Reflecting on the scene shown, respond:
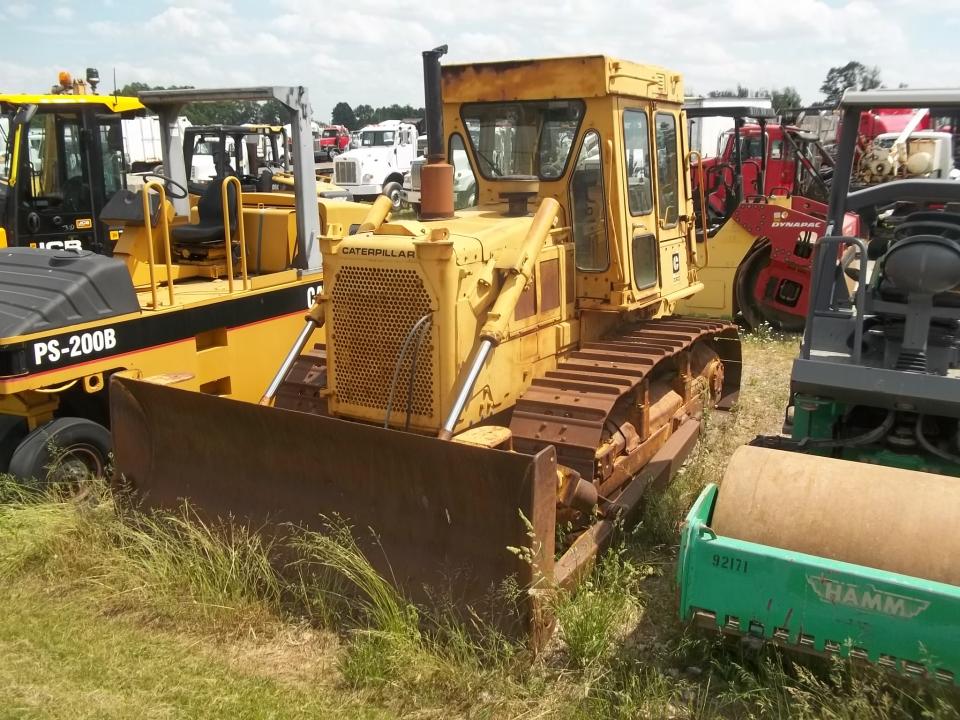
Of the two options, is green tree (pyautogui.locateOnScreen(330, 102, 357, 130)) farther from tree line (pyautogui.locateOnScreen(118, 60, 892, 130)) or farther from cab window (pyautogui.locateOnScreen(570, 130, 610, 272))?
cab window (pyautogui.locateOnScreen(570, 130, 610, 272))

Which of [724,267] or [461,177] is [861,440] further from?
[724,267]

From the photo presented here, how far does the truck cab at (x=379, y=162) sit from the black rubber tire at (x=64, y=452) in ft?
64.2

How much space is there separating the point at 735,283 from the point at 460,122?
18.9 ft

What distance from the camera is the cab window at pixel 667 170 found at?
248 inches

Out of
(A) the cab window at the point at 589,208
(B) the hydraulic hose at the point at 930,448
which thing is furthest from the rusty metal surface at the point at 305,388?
(B) the hydraulic hose at the point at 930,448

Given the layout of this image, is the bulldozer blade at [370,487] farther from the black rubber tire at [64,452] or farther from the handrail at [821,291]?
the handrail at [821,291]

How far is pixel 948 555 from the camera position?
3.19 meters

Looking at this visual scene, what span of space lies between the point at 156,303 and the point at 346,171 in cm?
2097

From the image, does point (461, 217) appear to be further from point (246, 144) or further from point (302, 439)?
point (246, 144)

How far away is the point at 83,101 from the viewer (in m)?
9.41

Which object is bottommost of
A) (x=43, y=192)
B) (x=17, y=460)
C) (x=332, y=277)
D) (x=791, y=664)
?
(x=791, y=664)

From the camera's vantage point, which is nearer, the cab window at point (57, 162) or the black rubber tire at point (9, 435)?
the black rubber tire at point (9, 435)

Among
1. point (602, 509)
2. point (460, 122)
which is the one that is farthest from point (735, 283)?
point (602, 509)

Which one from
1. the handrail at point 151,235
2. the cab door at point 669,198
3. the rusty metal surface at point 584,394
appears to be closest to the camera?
the rusty metal surface at point 584,394
